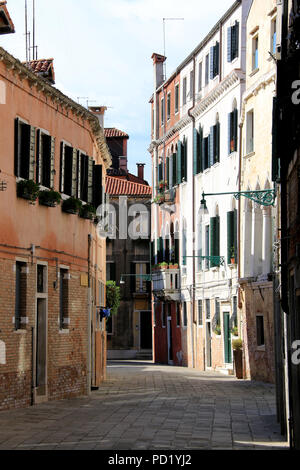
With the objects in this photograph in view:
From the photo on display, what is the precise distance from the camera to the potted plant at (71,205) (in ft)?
74.3

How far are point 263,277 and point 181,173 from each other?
13.9 metres

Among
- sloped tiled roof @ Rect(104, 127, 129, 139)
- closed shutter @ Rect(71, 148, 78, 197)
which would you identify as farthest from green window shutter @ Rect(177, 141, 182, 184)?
sloped tiled roof @ Rect(104, 127, 129, 139)

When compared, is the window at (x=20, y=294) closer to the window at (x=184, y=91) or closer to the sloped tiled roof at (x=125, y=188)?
the window at (x=184, y=91)

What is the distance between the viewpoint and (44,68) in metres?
24.2

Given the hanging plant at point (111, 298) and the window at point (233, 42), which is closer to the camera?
the window at point (233, 42)

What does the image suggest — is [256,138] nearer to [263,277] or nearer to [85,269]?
[263,277]

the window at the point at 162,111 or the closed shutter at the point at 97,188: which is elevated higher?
the window at the point at 162,111

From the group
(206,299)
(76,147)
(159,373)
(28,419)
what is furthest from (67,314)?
(206,299)

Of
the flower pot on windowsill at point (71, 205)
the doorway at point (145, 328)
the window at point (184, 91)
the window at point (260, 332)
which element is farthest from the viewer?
the doorway at point (145, 328)

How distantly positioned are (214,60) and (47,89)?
1567cm

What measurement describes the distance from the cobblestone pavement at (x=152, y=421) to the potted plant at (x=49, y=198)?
13.7 ft

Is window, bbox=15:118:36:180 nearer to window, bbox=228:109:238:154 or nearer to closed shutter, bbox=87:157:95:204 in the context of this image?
closed shutter, bbox=87:157:95:204

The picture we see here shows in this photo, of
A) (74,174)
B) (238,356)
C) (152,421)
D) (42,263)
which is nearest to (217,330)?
(238,356)

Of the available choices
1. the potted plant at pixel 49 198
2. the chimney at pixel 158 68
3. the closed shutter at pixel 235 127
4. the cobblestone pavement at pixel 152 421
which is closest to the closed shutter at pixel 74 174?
the potted plant at pixel 49 198
